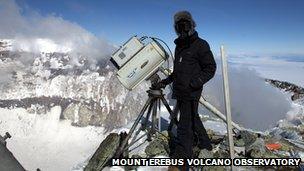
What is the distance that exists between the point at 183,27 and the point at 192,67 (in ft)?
2.22

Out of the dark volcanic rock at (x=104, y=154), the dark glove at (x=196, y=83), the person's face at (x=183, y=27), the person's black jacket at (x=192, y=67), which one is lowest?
the dark volcanic rock at (x=104, y=154)

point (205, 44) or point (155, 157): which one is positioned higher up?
point (205, 44)

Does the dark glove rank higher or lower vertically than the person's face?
lower

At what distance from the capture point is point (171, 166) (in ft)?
19.4

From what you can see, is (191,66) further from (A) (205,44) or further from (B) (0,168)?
(B) (0,168)

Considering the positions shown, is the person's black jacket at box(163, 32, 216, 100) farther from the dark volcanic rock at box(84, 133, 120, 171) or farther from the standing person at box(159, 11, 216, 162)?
the dark volcanic rock at box(84, 133, 120, 171)

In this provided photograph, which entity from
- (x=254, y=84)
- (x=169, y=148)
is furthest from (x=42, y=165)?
(x=169, y=148)

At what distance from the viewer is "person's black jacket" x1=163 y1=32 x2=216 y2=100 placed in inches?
222

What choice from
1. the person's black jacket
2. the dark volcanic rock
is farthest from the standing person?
the dark volcanic rock

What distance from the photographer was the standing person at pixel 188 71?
5625 millimetres

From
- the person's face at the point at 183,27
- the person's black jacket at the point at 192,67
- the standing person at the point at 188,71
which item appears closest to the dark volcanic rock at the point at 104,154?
the standing person at the point at 188,71

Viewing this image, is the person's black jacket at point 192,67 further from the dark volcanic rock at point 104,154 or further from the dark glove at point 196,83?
the dark volcanic rock at point 104,154

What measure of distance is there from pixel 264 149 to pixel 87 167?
11.6 ft

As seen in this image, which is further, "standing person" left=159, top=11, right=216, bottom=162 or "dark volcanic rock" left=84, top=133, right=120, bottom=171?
"dark volcanic rock" left=84, top=133, right=120, bottom=171
